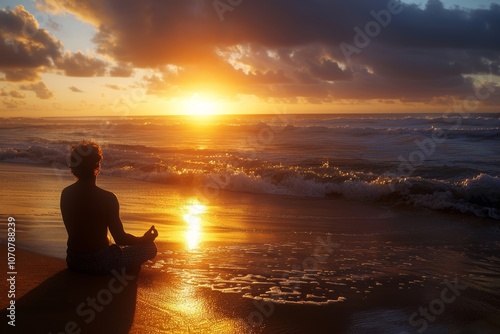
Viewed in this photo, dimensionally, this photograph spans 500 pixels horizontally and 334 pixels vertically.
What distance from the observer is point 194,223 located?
904cm

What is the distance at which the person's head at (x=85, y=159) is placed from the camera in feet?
15.9

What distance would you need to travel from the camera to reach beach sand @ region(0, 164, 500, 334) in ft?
14.7

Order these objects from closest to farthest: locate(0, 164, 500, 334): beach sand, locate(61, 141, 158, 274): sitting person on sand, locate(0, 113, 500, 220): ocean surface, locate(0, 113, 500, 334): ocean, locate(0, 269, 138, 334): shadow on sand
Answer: locate(0, 269, 138, 334): shadow on sand, locate(0, 164, 500, 334): beach sand, locate(0, 113, 500, 334): ocean, locate(61, 141, 158, 274): sitting person on sand, locate(0, 113, 500, 220): ocean surface

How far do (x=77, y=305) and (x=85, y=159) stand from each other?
4.71 feet

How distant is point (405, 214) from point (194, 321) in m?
7.59

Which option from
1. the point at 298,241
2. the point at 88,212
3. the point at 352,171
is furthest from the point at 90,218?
the point at 352,171

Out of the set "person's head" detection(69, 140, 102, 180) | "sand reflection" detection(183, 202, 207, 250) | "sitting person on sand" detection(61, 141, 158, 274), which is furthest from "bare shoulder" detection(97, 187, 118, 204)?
"sand reflection" detection(183, 202, 207, 250)

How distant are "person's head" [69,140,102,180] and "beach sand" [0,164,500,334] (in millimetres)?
1189

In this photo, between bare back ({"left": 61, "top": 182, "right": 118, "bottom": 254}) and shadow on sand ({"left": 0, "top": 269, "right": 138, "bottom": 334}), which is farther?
bare back ({"left": 61, "top": 182, "right": 118, "bottom": 254})

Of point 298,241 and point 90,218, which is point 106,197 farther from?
point 298,241

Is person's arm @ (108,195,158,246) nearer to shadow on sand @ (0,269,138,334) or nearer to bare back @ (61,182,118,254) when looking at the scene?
bare back @ (61,182,118,254)

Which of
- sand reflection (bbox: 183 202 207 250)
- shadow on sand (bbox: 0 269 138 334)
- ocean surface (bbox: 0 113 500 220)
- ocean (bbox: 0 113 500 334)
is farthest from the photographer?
ocean surface (bbox: 0 113 500 220)

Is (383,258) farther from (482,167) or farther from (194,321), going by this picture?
(482,167)

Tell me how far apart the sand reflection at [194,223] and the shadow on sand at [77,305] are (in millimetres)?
2049
